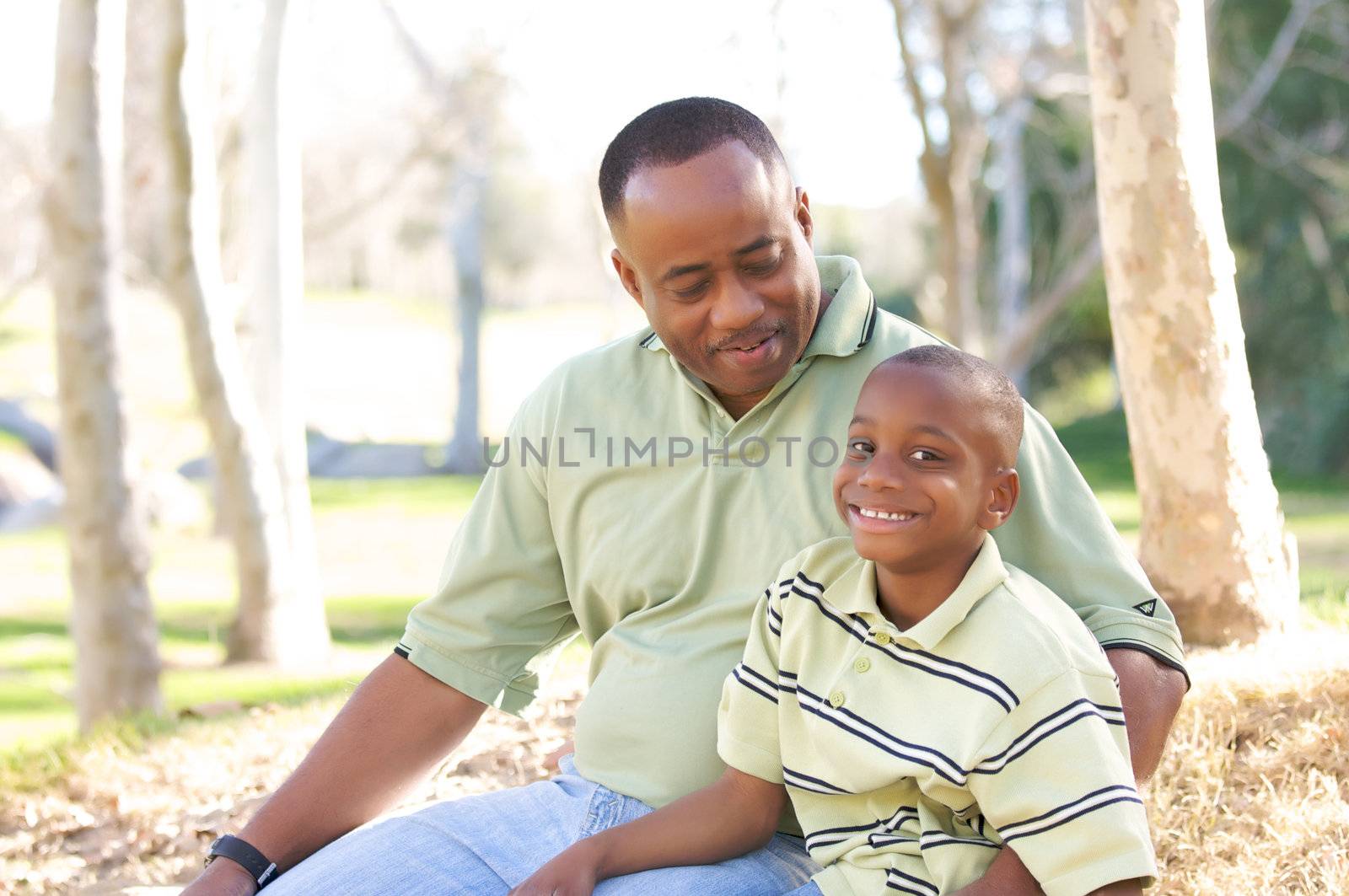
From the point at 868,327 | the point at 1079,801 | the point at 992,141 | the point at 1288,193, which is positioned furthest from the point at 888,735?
→ the point at 992,141

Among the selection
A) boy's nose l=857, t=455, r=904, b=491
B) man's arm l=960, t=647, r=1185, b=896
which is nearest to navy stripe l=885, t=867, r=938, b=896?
man's arm l=960, t=647, r=1185, b=896

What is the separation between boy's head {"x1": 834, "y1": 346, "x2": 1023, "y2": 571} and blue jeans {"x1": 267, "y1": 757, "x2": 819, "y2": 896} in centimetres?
55

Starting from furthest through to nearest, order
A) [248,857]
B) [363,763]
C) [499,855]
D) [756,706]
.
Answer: [363,763], [248,857], [499,855], [756,706]

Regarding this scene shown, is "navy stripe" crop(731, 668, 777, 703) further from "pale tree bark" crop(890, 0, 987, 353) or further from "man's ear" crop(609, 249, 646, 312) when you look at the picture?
"pale tree bark" crop(890, 0, 987, 353)

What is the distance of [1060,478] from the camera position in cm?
216

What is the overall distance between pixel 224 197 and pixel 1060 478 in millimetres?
18063

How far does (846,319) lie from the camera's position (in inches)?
92.4

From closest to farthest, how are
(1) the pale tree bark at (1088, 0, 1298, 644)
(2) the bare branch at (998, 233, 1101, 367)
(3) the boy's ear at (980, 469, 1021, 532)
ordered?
(3) the boy's ear at (980, 469, 1021, 532) → (1) the pale tree bark at (1088, 0, 1298, 644) → (2) the bare branch at (998, 233, 1101, 367)

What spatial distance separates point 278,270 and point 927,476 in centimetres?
706

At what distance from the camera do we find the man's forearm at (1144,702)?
200 cm

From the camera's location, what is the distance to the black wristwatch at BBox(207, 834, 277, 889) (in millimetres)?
2311

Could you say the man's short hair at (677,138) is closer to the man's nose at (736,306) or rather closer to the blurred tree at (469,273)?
the man's nose at (736,306)

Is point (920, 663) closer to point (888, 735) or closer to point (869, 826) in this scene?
point (888, 735)

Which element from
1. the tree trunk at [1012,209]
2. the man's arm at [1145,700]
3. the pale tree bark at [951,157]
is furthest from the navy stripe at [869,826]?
the tree trunk at [1012,209]
